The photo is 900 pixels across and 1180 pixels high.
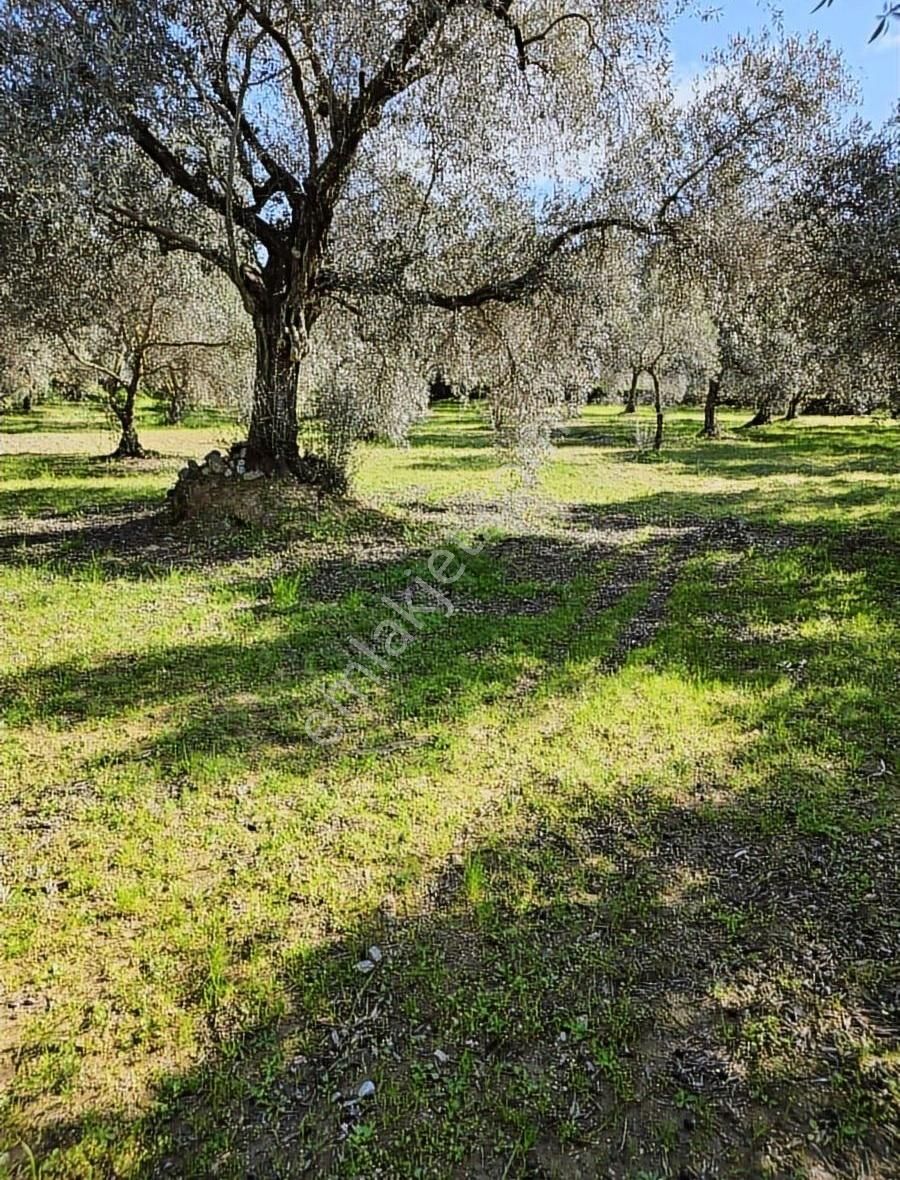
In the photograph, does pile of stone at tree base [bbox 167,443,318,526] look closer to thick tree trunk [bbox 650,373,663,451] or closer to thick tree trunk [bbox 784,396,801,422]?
thick tree trunk [bbox 650,373,663,451]

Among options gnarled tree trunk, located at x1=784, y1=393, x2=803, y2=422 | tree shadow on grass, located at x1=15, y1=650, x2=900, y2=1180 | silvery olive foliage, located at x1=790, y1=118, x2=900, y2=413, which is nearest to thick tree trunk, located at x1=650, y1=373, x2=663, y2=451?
silvery olive foliage, located at x1=790, y1=118, x2=900, y2=413

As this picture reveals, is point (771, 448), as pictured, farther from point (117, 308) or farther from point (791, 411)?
point (117, 308)

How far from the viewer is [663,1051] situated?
250 cm

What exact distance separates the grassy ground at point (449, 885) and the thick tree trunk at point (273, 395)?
331cm

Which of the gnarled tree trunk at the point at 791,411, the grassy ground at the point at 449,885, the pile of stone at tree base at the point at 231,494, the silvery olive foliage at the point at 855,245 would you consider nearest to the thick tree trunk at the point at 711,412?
the gnarled tree trunk at the point at 791,411

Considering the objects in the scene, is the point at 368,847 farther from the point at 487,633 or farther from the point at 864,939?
the point at 487,633

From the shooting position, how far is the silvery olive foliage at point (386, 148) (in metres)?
7.29

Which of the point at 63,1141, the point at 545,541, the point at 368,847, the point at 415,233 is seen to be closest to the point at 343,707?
the point at 368,847

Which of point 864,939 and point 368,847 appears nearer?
point 864,939

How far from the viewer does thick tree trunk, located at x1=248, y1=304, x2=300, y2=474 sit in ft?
33.1

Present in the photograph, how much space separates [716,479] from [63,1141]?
57.8 feet

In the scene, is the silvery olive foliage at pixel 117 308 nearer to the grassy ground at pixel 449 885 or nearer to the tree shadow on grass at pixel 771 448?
the grassy ground at pixel 449 885

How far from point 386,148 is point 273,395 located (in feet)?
12.4

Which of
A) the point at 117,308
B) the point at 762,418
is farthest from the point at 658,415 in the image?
the point at 117,308
